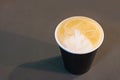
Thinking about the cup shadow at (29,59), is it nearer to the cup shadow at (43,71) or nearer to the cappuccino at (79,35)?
the cup shadow at (43,71)

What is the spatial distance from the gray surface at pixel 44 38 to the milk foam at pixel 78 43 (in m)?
0.15

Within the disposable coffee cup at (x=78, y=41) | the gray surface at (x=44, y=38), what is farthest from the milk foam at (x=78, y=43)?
the gray surface at (x=44, y=38)

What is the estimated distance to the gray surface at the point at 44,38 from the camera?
88 cm

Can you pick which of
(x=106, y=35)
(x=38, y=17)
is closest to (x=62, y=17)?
(x=38, y=17)

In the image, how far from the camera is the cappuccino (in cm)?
77

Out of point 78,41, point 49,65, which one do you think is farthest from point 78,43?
point 49,65

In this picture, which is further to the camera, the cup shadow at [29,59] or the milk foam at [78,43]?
the cup shadow at [29,59]

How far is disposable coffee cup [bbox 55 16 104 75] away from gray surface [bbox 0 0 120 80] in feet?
0.26

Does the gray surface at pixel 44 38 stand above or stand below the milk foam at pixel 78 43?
below

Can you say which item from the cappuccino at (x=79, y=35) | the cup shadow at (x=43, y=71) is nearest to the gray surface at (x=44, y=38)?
the cup shadow at (x=43, y=71)

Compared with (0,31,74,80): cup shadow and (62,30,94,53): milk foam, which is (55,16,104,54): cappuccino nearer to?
(62,30,94,53): milk foam

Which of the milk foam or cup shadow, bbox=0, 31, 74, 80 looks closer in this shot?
the milk foam

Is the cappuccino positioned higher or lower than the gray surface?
higher

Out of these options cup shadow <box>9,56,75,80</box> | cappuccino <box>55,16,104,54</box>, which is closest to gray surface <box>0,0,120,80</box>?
cup shadow <box>9,56,75,80</box>
